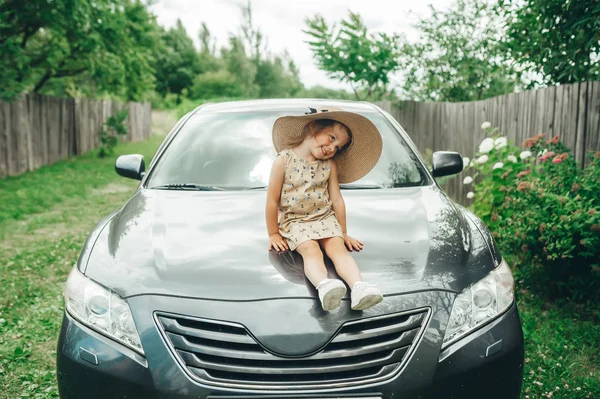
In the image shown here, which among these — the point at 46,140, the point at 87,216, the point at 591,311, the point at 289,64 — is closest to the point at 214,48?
the point at 289,64

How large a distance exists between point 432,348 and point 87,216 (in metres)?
7.33

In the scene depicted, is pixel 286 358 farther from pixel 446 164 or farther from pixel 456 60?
pixel 456 60

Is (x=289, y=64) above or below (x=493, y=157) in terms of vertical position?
above

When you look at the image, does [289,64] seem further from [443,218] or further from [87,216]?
[443,218]

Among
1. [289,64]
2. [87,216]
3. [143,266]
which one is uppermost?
[289,64]

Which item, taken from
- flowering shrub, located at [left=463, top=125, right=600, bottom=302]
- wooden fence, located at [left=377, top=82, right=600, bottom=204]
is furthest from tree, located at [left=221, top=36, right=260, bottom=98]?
flowering shrub, located at [left=463, top=125, right=600, bottom=302]

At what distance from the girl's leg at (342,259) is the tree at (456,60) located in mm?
9856

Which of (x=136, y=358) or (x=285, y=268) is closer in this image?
(x=136, y=358)

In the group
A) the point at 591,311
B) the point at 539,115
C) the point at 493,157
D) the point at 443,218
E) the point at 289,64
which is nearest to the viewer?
the point at 443,218

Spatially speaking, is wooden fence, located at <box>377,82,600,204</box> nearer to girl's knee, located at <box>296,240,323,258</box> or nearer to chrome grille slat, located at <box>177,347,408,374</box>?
girl's knee, located at <box>296,240,323,258</box>

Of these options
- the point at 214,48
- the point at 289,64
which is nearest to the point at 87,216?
the point at 214,48

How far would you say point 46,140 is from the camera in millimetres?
13742

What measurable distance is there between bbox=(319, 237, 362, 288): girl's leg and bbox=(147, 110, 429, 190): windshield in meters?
0.82

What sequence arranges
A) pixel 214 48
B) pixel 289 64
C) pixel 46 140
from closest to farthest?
1. pixel 46 140
2. pixel 214 48
3. pixel 289 64
